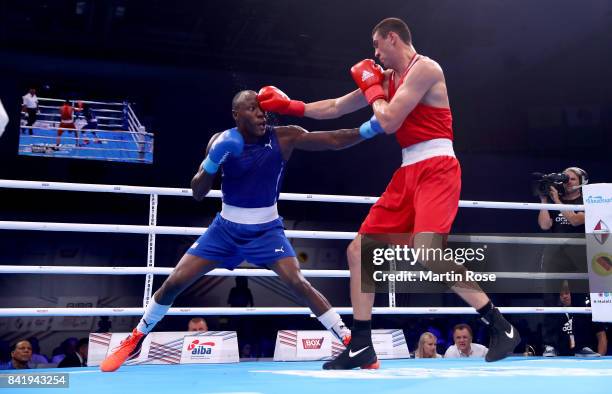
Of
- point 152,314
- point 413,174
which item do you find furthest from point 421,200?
point 152,314

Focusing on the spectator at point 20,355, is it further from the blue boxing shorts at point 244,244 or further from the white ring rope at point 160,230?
the blue boxing shorts at point 244,244

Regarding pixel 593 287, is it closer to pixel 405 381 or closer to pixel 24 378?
pixel 405 381

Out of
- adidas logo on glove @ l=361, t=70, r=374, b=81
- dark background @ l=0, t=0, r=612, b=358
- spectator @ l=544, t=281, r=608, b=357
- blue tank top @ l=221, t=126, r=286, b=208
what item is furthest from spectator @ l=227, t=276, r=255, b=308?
adidas logo on glove @ l=361, t=70, r=374, b=81

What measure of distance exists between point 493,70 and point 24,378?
1111 centimetres

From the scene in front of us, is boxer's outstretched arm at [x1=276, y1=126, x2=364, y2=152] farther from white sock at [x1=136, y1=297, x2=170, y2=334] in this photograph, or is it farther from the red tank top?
white sock at [x1=136, y1=297, x2=170, y2=334]

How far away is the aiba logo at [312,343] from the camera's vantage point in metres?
4.14

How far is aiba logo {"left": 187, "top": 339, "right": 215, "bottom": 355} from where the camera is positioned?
3923 mm

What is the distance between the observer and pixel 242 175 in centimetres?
323

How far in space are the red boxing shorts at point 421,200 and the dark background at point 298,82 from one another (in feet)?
24.6

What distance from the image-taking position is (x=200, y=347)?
13.0 feet

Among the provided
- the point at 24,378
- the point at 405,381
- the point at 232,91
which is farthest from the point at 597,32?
the point at 24,378

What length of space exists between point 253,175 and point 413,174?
0.83 metres

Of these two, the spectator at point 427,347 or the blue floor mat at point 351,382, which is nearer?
the blue floor mat at point 351,382

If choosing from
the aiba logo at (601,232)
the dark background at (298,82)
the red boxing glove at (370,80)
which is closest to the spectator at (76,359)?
the red boxing glove at (370,80)
